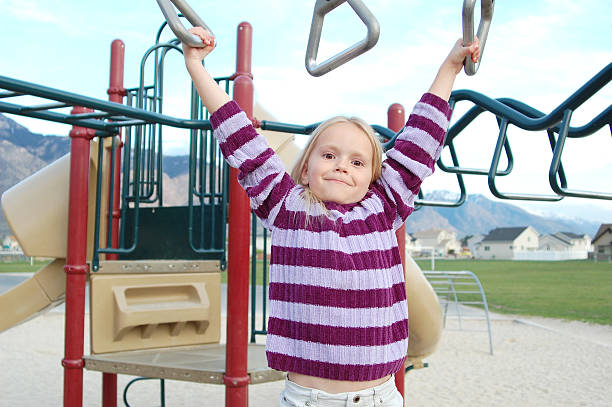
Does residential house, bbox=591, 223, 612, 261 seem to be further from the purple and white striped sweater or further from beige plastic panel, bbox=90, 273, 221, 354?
the purple and white striped sweater

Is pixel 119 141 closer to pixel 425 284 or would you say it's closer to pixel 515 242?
pixel 425 284

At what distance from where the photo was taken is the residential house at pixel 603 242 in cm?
3941

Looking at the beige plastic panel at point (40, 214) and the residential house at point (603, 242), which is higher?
the beige plastic panel at point (40, 214)

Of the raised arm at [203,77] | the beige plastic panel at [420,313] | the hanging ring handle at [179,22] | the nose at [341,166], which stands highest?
the hanging ring handle at [179,22]

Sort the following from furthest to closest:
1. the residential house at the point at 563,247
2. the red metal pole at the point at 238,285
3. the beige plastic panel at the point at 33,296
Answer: the residential house at the point at 563,247 < the beige plastic panel at the point at 33,296 < the red metal pole at the point at 238,285

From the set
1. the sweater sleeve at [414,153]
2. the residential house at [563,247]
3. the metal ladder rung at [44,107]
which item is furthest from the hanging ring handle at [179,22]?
the residential house at [563,247]

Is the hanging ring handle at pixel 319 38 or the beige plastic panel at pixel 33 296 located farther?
the beige plastic panel at pixel 33 296

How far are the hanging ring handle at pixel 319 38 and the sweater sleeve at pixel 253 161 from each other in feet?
0.65

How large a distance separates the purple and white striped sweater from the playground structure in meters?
0.42

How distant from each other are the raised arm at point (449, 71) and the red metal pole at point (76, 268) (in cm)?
154

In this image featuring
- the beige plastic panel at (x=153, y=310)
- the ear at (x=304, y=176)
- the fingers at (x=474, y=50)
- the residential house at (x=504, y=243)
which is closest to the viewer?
the fingers at (x=474, y=50)

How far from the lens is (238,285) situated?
78.6 inches

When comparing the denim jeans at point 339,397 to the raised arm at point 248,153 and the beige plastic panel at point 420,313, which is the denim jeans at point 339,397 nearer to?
the raised arm at point 248,153

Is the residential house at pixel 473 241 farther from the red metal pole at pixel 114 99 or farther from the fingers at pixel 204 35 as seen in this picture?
the fingers at pixel 204 35
